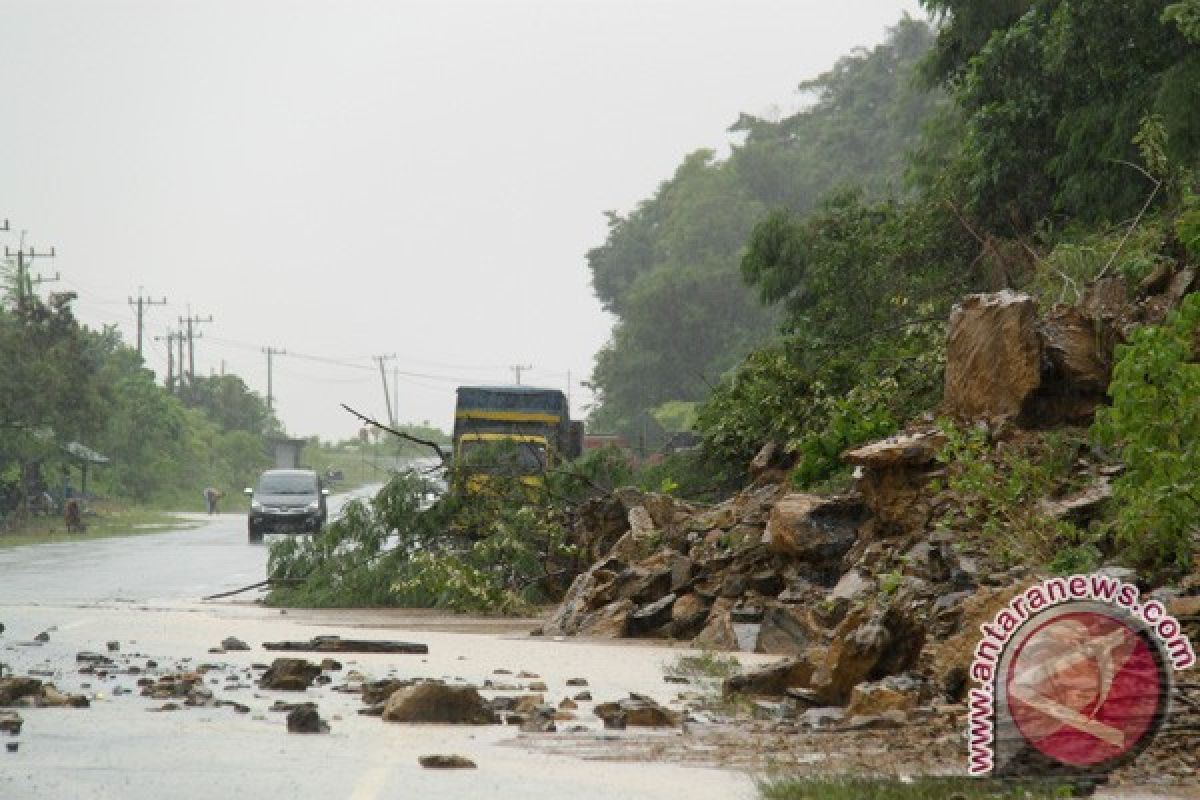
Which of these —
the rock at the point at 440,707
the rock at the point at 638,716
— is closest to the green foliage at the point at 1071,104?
the rock at the point at 638,716

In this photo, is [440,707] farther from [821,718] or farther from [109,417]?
[109,417]

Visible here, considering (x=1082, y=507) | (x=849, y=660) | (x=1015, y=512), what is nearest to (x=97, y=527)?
(x=1015, y=512)

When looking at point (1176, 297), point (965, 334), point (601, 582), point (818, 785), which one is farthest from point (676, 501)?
point (818, 785)

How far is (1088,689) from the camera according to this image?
8.42 m

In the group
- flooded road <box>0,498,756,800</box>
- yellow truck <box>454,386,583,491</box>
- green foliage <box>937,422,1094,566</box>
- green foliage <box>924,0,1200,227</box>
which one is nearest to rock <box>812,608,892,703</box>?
flooded road <box>0,498,756,800</box>

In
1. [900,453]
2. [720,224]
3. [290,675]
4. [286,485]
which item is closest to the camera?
[290,675]

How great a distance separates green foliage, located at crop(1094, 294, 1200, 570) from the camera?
40.5 feet

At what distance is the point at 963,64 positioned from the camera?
1318 inches

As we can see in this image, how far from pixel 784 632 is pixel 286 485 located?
40.0 m

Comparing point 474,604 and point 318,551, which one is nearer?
point 474,604

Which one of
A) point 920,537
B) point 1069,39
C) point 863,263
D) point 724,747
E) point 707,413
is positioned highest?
point 1069,39

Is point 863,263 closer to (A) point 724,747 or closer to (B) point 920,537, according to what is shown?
(B) point 920,537

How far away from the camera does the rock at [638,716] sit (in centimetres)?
1091

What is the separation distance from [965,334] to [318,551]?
35.0ft
